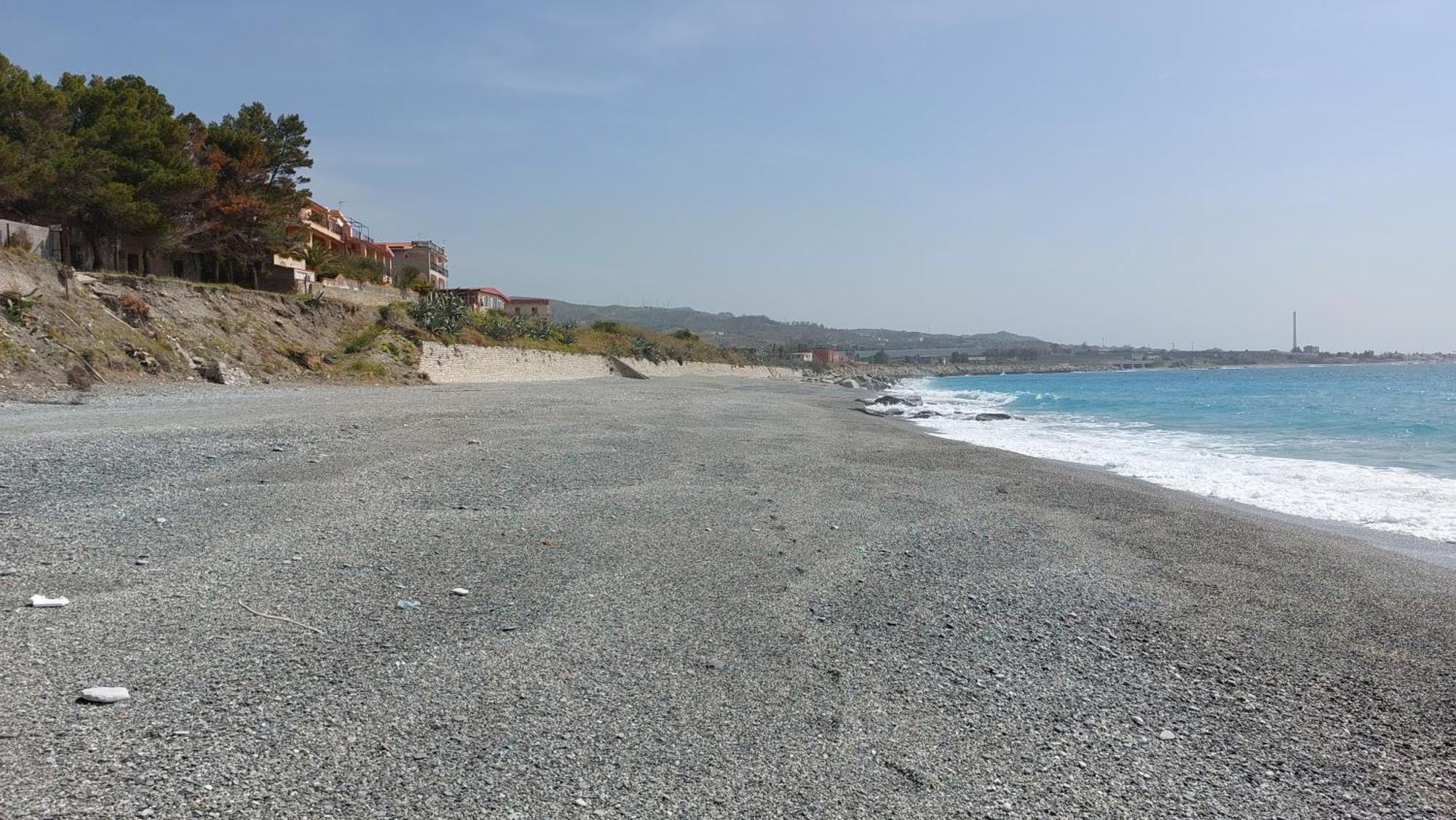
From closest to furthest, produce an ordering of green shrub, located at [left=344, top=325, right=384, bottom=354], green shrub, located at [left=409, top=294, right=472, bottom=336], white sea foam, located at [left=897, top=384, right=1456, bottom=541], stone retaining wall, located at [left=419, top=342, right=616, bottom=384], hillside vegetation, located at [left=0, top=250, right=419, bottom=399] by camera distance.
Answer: white sea foam, located at [left=897, top=384, right=1456, bottom=541] → hillside vegetation, located at [left=0, top=250, right=419, bottom=399] → green shrub, located at [left=344, top=325, right=384, bottom=354] → stone retaining wall, located at [left=419, top=342, right=616, bottom=384] → green shrub, located at [left=409, top=294, right=472, bottom=336]

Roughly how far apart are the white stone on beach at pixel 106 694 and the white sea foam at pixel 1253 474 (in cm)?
1158

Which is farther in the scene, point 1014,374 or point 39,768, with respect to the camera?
point 1014,374

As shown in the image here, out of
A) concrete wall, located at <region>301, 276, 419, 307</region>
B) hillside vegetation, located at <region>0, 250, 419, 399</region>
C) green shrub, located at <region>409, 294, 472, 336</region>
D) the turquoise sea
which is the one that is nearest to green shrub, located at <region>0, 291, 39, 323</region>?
hillside vegetation, located at <region>0, 250, 419, 399</region>

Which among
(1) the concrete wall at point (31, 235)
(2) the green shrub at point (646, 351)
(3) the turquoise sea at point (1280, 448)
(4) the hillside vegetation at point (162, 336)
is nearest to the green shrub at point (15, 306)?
(4) the hillside vegetation at point (162, 336)

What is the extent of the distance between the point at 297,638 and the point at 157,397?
15.3 m

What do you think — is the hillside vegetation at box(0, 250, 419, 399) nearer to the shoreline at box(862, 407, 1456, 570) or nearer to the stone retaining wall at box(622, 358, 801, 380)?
the shoreline at box(862, 407, 1456, 570)

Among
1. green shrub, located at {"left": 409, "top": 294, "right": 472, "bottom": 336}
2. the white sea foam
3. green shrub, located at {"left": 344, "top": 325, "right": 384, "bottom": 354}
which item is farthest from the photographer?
green shrub, located at {"left": 409, "top": 294, "right": 472, "bottom": 336}

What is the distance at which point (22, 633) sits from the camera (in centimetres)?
425

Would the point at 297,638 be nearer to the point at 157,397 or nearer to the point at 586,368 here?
the point at 157,397

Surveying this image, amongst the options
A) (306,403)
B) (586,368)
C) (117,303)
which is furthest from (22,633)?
(586,368)

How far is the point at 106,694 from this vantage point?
3566mm

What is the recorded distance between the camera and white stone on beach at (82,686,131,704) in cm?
354

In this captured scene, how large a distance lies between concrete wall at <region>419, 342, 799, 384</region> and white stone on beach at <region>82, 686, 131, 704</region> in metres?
29.1

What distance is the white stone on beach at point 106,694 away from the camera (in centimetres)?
354
